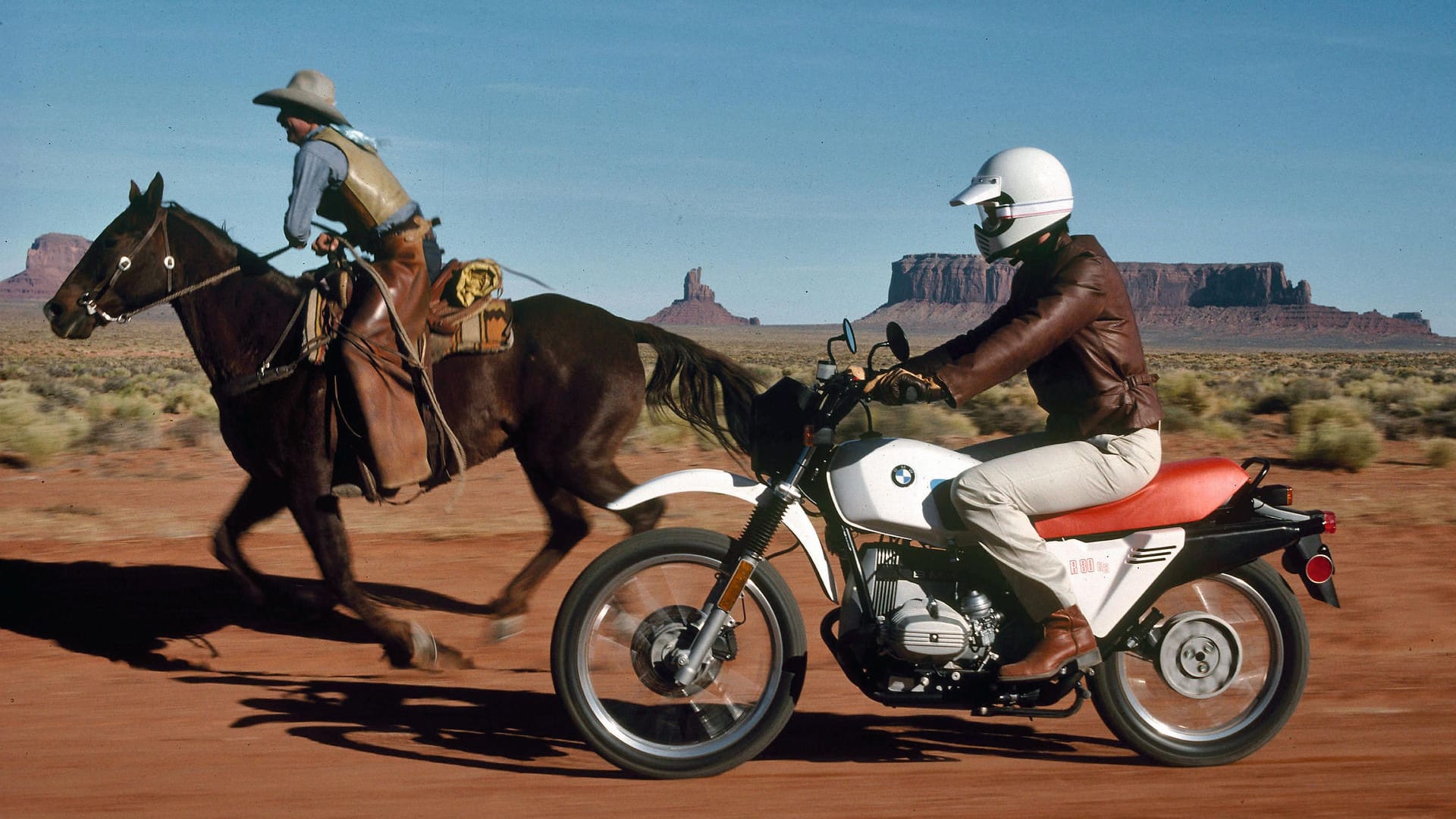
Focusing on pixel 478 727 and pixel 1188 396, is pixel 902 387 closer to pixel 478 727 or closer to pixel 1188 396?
pixel 478 727

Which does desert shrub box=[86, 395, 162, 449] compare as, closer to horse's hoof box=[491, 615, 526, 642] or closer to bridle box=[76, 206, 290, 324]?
bridle box=[76, 206, 290, 324]

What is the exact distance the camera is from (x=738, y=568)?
14.1 feet

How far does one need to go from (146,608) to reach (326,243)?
100 inches

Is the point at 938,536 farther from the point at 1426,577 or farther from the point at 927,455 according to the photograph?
the point at 1426,577

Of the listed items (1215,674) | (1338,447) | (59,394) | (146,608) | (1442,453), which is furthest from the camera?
(59,394)

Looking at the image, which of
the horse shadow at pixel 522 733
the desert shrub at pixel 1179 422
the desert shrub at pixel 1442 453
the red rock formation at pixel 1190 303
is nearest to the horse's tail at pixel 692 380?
the horse shadow at pixel 522 733

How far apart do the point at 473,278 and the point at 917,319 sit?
148 meters

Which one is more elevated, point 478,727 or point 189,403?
point 189,403

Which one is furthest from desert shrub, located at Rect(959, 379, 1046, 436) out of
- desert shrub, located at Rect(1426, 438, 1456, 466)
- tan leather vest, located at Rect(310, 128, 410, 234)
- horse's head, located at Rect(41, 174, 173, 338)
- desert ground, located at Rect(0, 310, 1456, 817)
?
horse's head, located at Rect(41, 174, 173, 338)

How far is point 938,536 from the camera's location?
427 centimetres

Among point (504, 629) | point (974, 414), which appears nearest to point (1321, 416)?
Answer: point (974, 414)

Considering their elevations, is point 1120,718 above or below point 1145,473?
below

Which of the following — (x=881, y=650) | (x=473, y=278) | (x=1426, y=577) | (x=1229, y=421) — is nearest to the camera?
(x=881, y=650)

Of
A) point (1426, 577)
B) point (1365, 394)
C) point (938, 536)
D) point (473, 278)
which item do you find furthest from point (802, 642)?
point (1365, 394)
